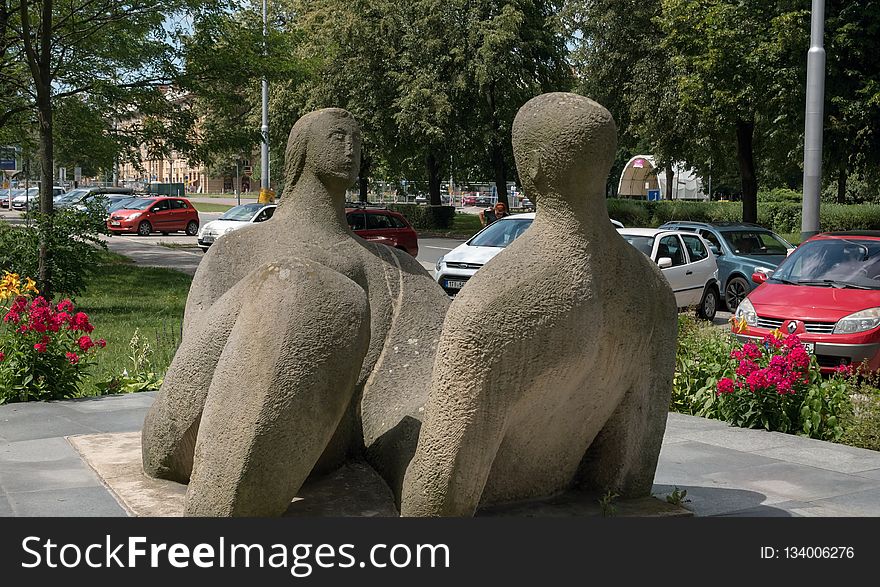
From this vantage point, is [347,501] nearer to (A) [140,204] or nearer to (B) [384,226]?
(B) [384,226]

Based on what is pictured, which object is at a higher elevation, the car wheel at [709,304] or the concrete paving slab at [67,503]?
the concrete paving slab at [67,503]

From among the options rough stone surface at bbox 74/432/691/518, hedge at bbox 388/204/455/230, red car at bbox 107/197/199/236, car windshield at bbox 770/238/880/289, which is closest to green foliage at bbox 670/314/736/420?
car windshield at bbox 770/238/880/289

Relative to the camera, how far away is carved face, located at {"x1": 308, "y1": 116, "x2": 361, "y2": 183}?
5.34 m

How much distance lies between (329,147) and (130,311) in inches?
417

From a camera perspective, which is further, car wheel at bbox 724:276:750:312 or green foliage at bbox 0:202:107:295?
car wheel at bbox 724:276:750:312

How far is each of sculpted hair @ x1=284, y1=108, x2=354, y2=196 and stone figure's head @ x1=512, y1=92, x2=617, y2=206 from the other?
139 cm

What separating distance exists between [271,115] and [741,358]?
3456 cm

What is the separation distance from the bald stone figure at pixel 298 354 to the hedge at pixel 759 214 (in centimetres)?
3307

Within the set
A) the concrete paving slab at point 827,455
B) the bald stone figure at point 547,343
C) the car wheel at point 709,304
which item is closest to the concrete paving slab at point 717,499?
the bald stone figure at point 547,343

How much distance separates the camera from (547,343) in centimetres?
407

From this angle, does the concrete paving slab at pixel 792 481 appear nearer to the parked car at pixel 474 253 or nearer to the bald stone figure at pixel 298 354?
the bald stone figure at pixel 298 354

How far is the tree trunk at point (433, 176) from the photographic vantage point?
4059 centimetres

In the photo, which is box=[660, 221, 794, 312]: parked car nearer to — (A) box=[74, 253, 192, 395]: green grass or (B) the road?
(B) the road

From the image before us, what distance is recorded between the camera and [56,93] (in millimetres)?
19047
